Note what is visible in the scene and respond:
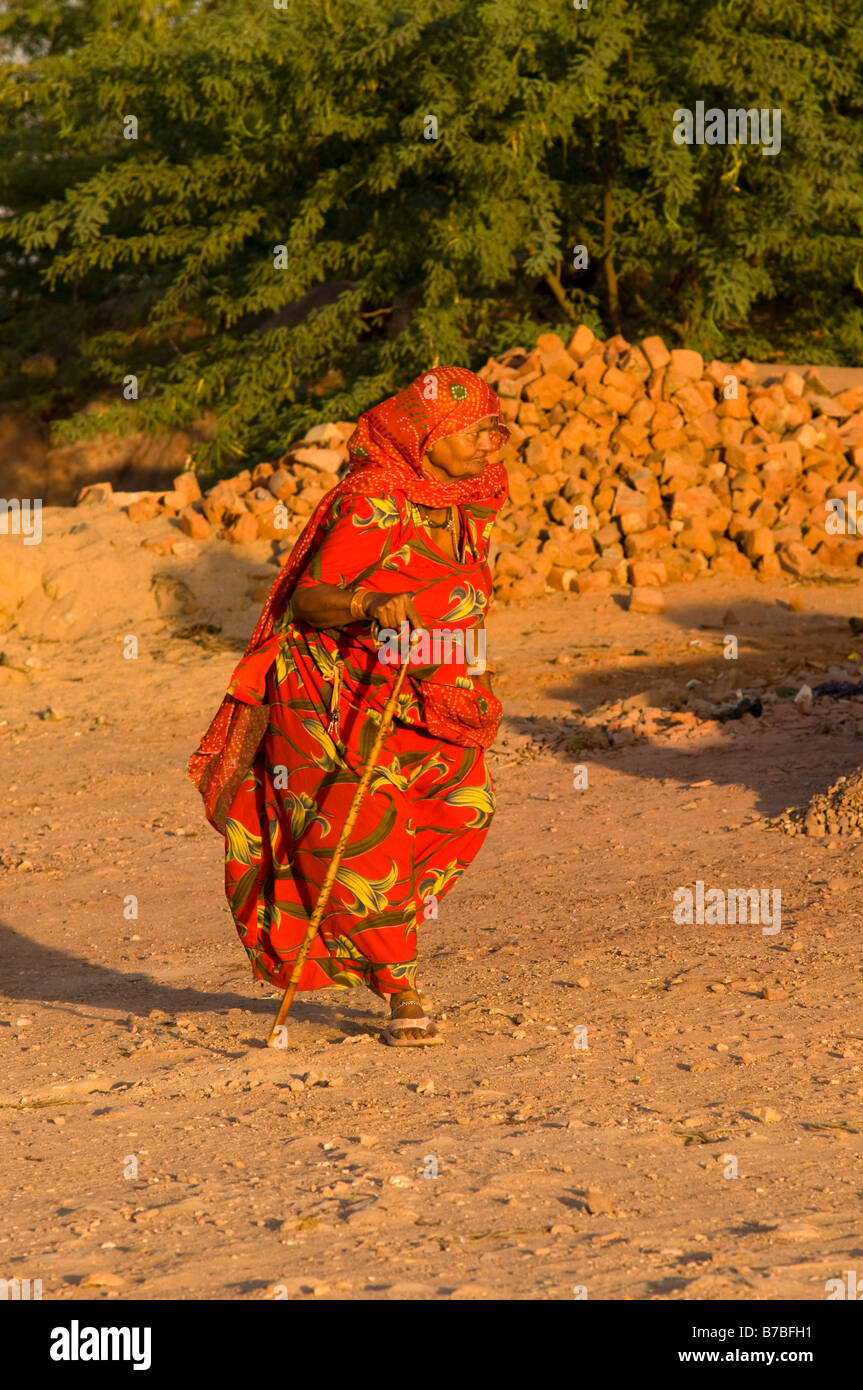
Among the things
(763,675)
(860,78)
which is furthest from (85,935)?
(860,78)

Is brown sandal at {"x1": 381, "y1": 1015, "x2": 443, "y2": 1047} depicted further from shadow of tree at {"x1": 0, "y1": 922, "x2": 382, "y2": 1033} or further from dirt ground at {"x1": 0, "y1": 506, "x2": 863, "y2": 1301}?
shadow of tree at {"x1": 0, "y1": 922, "x2": 382, "y2": 1033}

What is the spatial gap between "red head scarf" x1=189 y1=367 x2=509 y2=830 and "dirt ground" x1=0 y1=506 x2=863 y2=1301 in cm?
75

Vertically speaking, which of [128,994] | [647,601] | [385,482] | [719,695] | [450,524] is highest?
[385,482]

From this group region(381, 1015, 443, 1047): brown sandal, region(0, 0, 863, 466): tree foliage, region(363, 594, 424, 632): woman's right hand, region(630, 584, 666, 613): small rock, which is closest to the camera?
region(363, 594, 424, 632): woman's right hand

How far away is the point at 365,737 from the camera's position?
411cm

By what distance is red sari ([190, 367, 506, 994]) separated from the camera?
4066mm

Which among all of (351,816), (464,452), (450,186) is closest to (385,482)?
(464,452)

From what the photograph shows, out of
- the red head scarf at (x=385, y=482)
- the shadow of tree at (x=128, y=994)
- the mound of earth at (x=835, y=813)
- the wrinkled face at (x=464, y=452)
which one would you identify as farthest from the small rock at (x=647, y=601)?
the wrinkled face at (x=464, y=452)

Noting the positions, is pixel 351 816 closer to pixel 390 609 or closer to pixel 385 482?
pixel 390 609

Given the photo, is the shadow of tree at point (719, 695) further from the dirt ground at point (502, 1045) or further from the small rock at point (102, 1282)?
the small rock at point (102, 1282)

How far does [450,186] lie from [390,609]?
31.8 ft

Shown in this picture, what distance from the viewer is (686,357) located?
38.3 feet

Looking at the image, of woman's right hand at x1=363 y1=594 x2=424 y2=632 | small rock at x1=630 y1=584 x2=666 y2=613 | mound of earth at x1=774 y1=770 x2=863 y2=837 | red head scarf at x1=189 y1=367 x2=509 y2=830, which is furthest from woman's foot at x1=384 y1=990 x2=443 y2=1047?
small rock at x1=630 y1=584 x2=666 y2=613

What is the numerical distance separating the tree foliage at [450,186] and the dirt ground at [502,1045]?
189 inches
